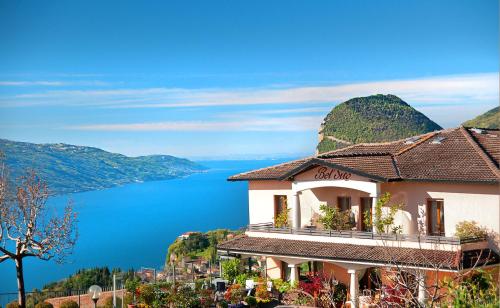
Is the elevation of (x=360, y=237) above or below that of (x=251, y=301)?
above

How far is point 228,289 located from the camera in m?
23.1

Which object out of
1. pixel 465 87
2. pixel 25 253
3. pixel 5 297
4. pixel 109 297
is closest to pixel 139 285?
pixel 109 297

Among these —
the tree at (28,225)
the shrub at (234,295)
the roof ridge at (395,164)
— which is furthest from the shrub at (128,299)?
the roof ridge at (395,164)

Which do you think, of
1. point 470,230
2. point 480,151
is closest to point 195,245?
point 480,151

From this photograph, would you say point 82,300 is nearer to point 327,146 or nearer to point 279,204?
point 279,204

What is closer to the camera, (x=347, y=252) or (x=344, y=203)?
(x=347, y=252)

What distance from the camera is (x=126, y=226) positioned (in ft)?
477

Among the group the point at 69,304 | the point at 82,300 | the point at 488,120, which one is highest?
the point at 488,120

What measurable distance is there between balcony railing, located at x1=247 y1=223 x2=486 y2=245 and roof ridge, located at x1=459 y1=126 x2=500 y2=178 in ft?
7.04

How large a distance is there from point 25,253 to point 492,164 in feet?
46.7

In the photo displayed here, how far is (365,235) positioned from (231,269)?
5.65 m

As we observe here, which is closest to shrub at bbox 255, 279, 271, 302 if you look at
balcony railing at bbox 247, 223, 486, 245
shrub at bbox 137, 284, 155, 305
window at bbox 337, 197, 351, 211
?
balcony railing at bbox 247, 223, 486, 245

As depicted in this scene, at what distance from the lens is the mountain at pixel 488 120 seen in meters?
47.6

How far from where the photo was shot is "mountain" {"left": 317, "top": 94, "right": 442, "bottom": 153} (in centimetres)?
6134
